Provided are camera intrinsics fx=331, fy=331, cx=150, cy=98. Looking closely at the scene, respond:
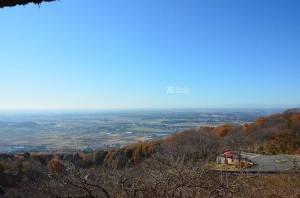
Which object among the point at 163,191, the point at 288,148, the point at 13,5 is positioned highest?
the point at 13,5

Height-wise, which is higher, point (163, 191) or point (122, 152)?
point (163, 191)

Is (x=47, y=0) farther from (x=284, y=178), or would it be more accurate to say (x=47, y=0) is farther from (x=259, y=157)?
(x=259, y=157)

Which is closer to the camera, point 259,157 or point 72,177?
point 72,177

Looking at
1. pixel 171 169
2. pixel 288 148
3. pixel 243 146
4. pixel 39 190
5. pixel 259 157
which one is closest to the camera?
pixel 39 190

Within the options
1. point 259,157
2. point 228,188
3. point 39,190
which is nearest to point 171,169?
point 228,188

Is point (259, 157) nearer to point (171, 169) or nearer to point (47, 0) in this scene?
point (171, 169)

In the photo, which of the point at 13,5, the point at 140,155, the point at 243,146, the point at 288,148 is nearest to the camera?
the point at 13,5

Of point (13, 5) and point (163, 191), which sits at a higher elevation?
point (13, 5)

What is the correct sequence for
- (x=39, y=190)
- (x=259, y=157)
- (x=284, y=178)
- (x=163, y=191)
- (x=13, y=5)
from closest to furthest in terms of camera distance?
(x=13, y=5) < (x=39, y=190) < (x=163, y=191) < (x=284, y=178) < (x=259, y=157)

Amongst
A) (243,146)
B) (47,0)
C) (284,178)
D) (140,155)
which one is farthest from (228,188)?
(140,155)
